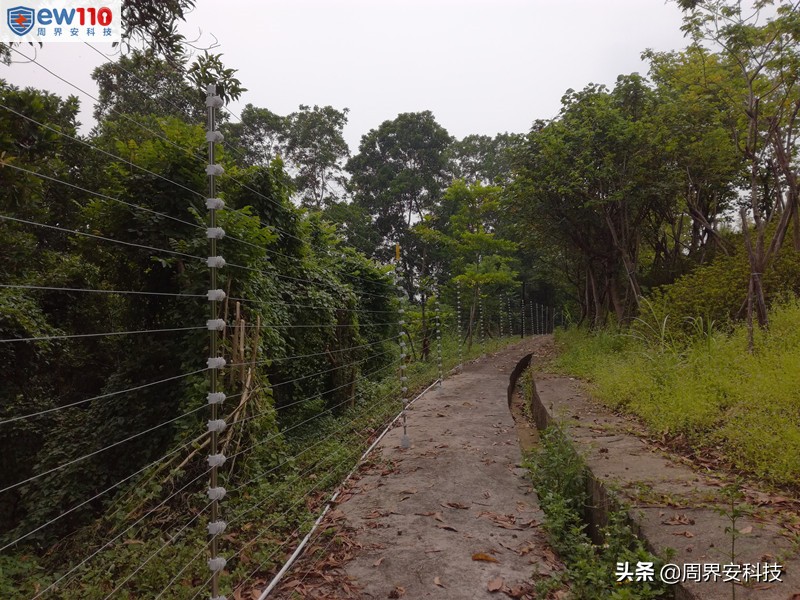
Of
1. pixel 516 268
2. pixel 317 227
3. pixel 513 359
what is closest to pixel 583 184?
pixel 513 359

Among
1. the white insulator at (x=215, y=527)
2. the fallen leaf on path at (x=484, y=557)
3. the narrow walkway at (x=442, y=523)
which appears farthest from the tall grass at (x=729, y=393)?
the white insulator at (x=215, y=527)

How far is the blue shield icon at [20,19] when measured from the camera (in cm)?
397

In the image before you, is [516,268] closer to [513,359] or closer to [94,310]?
[513,359]

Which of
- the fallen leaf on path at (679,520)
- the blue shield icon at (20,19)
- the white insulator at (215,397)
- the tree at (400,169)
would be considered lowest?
the fallen leaf on path at (679,520)

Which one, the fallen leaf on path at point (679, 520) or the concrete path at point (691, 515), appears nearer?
the concrete path at point (691, 515)

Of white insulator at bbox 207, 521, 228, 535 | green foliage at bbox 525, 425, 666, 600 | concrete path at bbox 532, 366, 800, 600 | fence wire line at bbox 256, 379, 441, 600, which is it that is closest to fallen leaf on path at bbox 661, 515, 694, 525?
concrete path at bbox 532, 366, 800, 600

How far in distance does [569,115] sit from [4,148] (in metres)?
10.2

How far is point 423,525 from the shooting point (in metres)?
3.29

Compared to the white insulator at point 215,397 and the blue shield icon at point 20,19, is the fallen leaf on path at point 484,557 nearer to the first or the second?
the white insulator at point 215,397

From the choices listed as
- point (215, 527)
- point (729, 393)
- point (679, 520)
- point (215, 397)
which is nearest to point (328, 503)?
point (215, 527)

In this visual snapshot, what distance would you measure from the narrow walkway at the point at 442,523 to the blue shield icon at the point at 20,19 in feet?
15.4

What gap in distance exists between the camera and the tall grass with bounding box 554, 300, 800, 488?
3.51 meters

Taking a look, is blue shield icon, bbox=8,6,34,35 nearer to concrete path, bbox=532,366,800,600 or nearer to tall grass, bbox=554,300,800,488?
concrete path, bbox=532,366,800,600

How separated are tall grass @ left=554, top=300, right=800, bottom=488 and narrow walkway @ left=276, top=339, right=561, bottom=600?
1.54 meters
